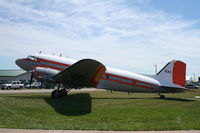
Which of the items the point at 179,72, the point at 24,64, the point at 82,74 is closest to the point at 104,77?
the point at 82,74

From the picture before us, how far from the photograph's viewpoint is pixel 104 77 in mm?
16609

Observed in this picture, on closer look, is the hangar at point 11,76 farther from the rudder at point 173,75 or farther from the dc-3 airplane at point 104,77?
the rudder at point 173,75

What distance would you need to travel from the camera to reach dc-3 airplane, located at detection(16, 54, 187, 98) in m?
14.8

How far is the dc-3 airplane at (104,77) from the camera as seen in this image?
48.7 feet

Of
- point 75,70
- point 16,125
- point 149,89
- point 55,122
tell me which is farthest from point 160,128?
point 149,89

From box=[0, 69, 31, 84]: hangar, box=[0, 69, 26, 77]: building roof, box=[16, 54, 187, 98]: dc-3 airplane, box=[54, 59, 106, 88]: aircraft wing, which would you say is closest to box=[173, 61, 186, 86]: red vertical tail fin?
box=[16, 54, 187, 98]: dc-3 airplane

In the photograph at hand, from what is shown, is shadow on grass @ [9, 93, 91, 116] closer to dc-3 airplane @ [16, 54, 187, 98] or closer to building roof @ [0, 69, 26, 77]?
dc-3 airplane @ [16, 54, 187, 98]

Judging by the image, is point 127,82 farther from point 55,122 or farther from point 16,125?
point 16,125

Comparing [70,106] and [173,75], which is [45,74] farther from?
[173,75]

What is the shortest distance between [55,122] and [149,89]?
38.6 feet

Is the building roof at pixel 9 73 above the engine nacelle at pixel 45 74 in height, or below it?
above

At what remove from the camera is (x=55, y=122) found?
7.23 m

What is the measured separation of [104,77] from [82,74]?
3.13 meters

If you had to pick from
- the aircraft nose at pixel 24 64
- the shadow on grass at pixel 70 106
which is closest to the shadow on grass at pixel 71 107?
the shadow on grass at pixel 70 106
